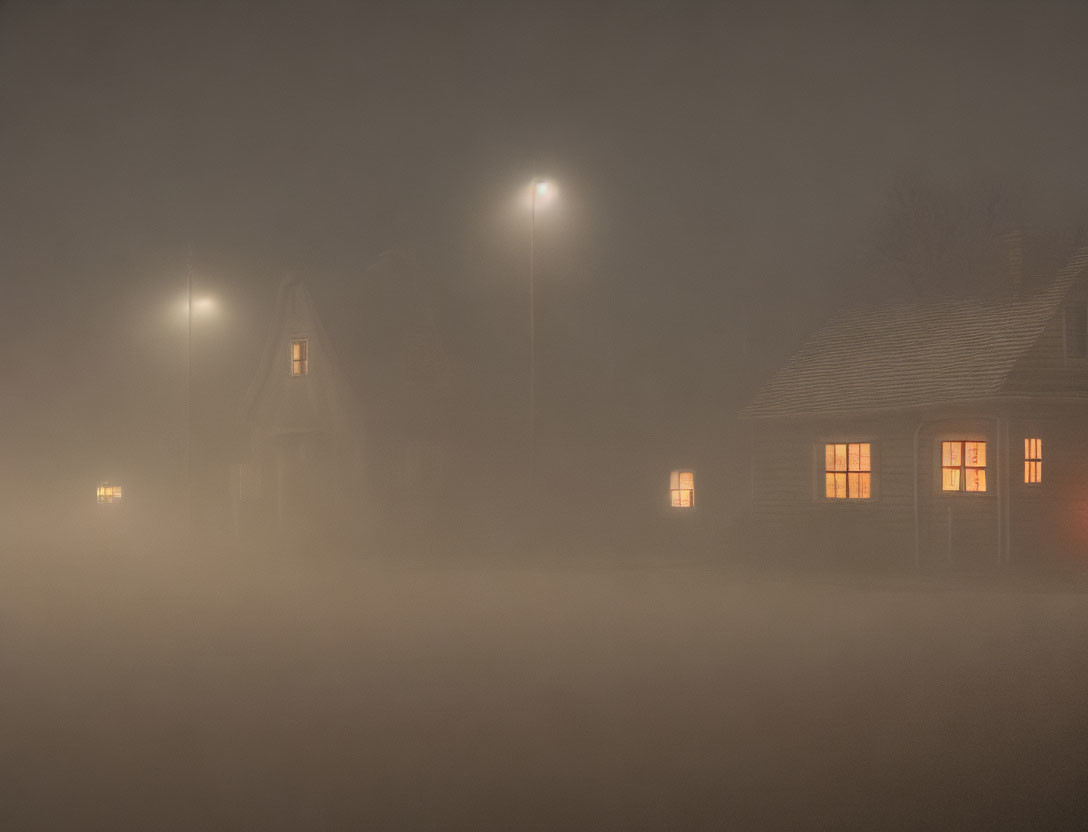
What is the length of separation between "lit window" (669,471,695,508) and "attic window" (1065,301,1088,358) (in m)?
13.3

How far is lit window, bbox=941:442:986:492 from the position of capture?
27.3 metres

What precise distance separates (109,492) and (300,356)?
14.6m

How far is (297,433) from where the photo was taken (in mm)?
37562

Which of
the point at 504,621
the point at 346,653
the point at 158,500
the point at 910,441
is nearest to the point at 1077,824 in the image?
the point at 346,653

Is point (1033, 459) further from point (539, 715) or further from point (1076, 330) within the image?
point (539, 715)

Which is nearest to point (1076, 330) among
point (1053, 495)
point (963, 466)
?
point (1053, 495)

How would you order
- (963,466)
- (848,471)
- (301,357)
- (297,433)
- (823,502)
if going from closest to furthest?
(963,466), (848,471), (823,502), (297,433), (301,357)

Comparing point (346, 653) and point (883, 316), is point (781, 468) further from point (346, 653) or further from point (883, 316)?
point (346, 653)

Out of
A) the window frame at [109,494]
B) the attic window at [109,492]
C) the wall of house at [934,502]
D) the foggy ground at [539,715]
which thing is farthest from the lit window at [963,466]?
the attic window at [109,492]

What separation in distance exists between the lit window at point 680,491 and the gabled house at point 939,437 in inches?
244

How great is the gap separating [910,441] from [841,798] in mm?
22033

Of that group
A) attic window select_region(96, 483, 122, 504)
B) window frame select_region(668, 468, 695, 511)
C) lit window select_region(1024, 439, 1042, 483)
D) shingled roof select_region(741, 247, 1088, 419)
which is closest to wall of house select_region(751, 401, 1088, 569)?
lit window select_region(1024, 439, 1042, 483)

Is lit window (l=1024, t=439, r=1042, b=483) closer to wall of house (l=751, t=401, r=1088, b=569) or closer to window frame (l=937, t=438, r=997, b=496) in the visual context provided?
wall of house (l=751, t=401, r=1088, b=569)

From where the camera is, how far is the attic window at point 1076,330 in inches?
1075
